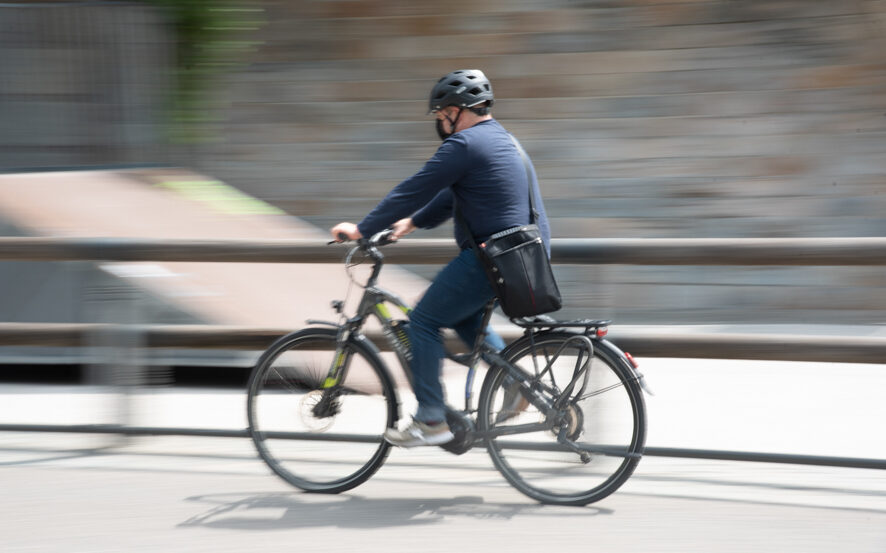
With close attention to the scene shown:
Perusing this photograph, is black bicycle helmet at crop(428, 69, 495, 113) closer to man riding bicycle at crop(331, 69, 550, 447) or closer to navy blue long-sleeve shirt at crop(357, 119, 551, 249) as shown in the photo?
man riding bicycle at crop(331, 69, 550, 447)

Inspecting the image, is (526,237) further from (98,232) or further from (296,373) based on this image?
(98,232)

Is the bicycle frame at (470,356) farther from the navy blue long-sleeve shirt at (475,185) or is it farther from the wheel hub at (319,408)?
the navy blue long-sleeve shirt at (475,185)

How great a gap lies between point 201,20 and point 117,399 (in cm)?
536

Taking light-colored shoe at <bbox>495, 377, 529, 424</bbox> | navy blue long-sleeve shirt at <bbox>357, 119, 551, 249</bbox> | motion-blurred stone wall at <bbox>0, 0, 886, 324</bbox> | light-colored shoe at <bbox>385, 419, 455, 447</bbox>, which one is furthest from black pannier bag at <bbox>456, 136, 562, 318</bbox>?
motion-blurred stone wall at <bbox>0, 0, 886, 324</bbox>

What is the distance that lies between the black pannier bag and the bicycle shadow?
81cm

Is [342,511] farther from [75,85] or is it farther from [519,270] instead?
[75,85]

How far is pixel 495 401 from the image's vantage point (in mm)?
4059

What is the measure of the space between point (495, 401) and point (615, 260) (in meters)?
0.87

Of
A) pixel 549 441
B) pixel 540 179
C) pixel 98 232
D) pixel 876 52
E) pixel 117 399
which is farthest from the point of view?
pixel 540 179

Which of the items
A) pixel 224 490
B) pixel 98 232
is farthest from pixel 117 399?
pixel 98 232

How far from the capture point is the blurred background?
905 centimetres

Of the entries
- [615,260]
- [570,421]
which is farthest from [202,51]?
[570,421]

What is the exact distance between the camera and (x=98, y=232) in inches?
257

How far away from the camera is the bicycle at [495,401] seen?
3957mm
